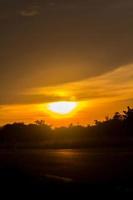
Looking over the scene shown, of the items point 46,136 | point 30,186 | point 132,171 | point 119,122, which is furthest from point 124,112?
point 30,186

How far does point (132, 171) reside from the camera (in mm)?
32938

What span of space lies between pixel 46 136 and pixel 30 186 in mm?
150718

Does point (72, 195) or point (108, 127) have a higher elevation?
point (108, 127)

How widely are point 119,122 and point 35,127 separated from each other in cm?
5121

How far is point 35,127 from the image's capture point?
199 metres

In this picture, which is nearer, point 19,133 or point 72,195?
point 72,195

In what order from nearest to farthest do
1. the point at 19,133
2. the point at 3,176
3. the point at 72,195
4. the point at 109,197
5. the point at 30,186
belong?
1. the point at 109,197
2. the point at 72,195
3. the point at 30,186
4. the point at 3,176
5. the point at 19,133

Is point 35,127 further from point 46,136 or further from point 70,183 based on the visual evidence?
point 70,183

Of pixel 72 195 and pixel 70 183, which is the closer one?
pixel 72 195

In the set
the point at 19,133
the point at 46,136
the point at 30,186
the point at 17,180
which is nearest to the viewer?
the point at 30,186

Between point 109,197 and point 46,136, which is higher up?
point 46,136

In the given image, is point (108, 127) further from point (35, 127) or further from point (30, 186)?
point (30, 186)

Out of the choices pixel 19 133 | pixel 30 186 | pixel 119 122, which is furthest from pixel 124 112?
pixel 30 186

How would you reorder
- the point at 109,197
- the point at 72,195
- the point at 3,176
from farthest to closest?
the point at 3,176
the point at 72,195
the point at 109,197
